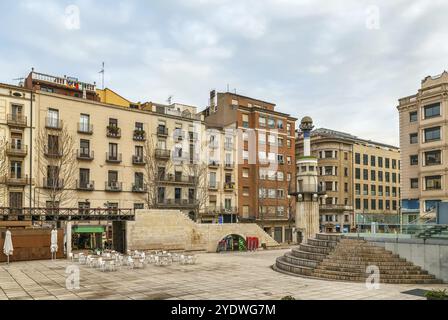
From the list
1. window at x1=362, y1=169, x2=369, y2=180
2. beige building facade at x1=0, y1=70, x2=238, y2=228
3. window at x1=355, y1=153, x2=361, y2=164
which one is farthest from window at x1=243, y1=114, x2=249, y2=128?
window at x1=362, y1=169, x2=369, y2=180

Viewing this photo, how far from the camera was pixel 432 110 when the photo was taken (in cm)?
4847

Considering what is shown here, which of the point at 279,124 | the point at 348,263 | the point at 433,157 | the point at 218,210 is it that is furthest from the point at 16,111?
the point at 433,157

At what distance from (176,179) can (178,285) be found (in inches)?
1278

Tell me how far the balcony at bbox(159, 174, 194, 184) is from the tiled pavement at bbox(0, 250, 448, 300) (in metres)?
24.9

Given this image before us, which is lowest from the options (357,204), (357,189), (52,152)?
(357,204)

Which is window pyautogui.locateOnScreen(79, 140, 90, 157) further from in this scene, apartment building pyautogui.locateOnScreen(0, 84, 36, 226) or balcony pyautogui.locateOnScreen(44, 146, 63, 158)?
apartment building pyautogui.locateOnScreen(0, 84, 36, 226)

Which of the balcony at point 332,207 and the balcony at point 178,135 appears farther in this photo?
the balcony at point 332,207

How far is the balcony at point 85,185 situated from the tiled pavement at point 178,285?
18.1 meters

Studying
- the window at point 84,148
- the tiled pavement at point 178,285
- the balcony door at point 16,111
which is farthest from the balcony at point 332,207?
the balcony door at point 16,111

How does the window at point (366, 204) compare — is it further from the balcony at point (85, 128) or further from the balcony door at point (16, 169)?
the balcony door at point (16, 169)

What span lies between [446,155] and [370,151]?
30860mm

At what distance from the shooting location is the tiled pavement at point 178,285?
1691 centimetres

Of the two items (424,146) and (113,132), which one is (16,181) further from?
(424,146)

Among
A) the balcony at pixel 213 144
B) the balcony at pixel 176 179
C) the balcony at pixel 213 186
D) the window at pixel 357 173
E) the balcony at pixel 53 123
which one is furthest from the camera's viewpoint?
the window at pixel 357 173
